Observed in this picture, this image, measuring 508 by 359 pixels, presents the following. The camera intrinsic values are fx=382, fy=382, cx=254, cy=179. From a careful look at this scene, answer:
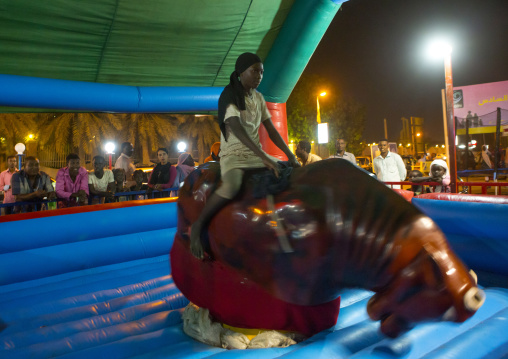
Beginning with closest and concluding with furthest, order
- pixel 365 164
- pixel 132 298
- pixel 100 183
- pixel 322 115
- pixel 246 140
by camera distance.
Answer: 1. pixel 246 140
2. pixel 132 298
3. pixel 100 183
4. pixel 365 164
5. pixel 322 115

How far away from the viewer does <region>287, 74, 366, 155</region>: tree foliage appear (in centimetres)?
3272

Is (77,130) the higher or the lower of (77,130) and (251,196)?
the higher

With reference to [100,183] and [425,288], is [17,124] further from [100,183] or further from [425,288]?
[425,288]

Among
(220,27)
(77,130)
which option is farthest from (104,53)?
(77,130)

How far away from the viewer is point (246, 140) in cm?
242

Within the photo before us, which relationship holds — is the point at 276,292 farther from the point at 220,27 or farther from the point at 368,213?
the point at 220,27

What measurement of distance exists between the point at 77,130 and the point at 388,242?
15226mm

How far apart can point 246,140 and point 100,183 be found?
419 cm

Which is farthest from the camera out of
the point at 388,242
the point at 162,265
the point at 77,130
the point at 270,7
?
the point at 77,130

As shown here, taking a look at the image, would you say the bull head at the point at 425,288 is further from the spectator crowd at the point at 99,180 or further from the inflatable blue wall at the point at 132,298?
the spectator crowd at the point at 99,180

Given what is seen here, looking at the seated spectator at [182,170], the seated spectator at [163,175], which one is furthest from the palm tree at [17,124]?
the seated spectator at [163,175]

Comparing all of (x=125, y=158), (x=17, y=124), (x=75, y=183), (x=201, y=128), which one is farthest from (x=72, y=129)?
(x=75, y=183)

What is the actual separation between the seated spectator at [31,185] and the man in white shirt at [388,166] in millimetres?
4997

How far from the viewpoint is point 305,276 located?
2.14 metres
